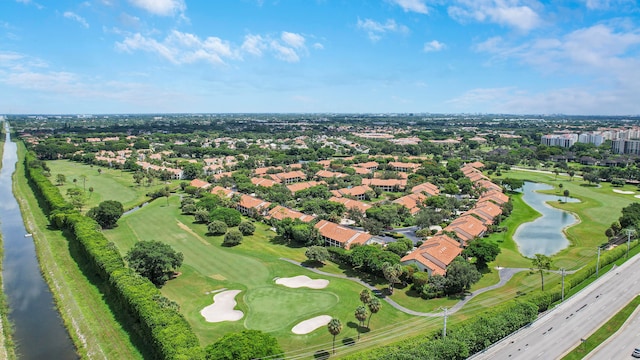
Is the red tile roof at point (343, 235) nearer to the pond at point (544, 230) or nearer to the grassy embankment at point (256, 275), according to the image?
the grassy embankment at point (256, 275)

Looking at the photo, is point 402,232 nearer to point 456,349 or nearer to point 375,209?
point 375,209

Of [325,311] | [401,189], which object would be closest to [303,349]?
[325,311]

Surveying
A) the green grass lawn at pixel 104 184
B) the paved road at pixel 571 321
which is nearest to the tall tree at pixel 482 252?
the paved road at pixel 571 321

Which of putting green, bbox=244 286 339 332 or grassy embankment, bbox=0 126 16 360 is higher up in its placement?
putting green, bbox=244 286 339 332

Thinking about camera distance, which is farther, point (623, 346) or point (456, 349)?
point (623, 346)

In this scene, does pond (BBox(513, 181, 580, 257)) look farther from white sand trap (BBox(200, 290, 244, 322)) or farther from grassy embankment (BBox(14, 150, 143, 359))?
grassy embankment (BBox(14, 150, 143, 359))

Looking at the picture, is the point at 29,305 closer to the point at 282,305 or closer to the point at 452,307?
the point at 282,305

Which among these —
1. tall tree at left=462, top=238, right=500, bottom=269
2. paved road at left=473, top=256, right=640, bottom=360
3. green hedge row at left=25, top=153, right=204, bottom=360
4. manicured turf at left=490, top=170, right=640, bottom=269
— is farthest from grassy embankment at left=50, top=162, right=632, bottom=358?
paved road at left=473, top=256, right=640, bottom=360
